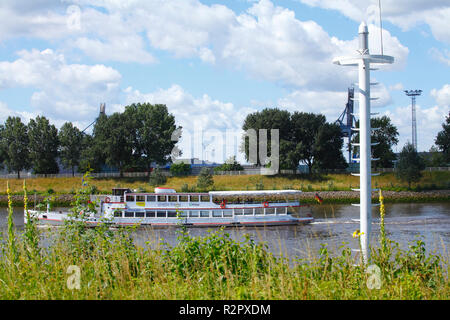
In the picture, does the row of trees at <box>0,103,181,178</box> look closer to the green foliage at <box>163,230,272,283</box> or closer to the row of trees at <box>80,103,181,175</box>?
the row of trees at <box>80,103,181,175</box>

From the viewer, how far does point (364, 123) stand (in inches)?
358

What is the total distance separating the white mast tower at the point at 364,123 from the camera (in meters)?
9.07

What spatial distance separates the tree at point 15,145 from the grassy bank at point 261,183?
404cm

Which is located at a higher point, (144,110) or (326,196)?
(144,110)

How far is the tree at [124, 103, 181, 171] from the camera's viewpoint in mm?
72750

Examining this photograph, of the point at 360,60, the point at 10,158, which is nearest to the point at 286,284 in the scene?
the point at 360,60

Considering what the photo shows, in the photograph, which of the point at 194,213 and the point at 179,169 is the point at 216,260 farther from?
A: the point at 179,169

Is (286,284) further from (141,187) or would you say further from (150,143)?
(150,143)

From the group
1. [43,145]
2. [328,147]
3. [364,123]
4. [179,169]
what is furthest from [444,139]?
[364,123]

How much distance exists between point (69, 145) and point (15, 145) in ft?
26.1

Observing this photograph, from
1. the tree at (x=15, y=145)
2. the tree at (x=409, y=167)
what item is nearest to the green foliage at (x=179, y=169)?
the tree at (x=15, y=145)
